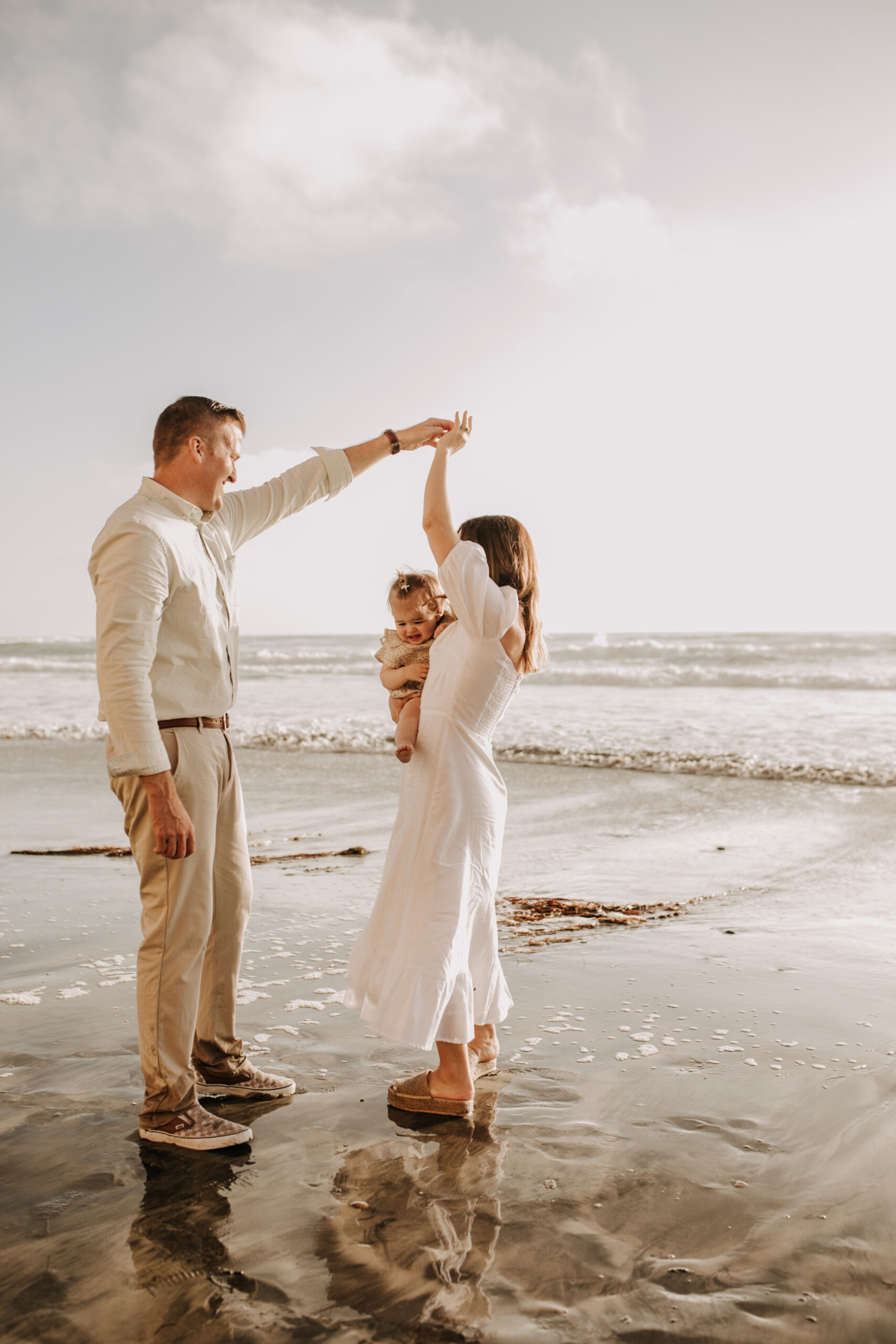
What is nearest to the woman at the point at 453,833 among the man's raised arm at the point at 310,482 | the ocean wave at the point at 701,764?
the man's raised arm at the point at 310,482

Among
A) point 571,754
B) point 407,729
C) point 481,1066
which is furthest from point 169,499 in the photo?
point 571,754

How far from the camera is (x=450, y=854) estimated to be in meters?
2.78

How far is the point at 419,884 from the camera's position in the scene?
2.78m

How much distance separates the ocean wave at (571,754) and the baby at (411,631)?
7176 millimetres

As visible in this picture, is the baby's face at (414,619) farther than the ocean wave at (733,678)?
No

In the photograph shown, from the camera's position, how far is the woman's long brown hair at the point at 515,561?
9.25 ft

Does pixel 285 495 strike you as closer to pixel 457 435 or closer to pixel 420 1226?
pixel 457 435

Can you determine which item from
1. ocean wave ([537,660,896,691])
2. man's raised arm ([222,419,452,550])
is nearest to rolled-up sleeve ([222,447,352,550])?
man's raised arm ([222,419,452,550])

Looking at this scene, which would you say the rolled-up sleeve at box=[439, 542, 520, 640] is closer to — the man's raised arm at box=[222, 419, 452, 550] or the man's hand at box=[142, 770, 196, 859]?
the man's raised arm at box=[222, 419, 452, 550]

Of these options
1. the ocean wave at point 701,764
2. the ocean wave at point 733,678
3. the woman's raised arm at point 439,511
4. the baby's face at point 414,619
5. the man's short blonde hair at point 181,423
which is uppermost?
the man's short blonde hair at point 181,423

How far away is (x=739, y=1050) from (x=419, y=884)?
1.30 meters

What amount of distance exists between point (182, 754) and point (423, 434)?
4.62ft

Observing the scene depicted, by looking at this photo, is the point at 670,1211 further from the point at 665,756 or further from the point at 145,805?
the point at 665,756

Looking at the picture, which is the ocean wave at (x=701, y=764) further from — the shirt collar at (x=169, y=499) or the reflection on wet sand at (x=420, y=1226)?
the shirt collar at (x=169, y=499)
